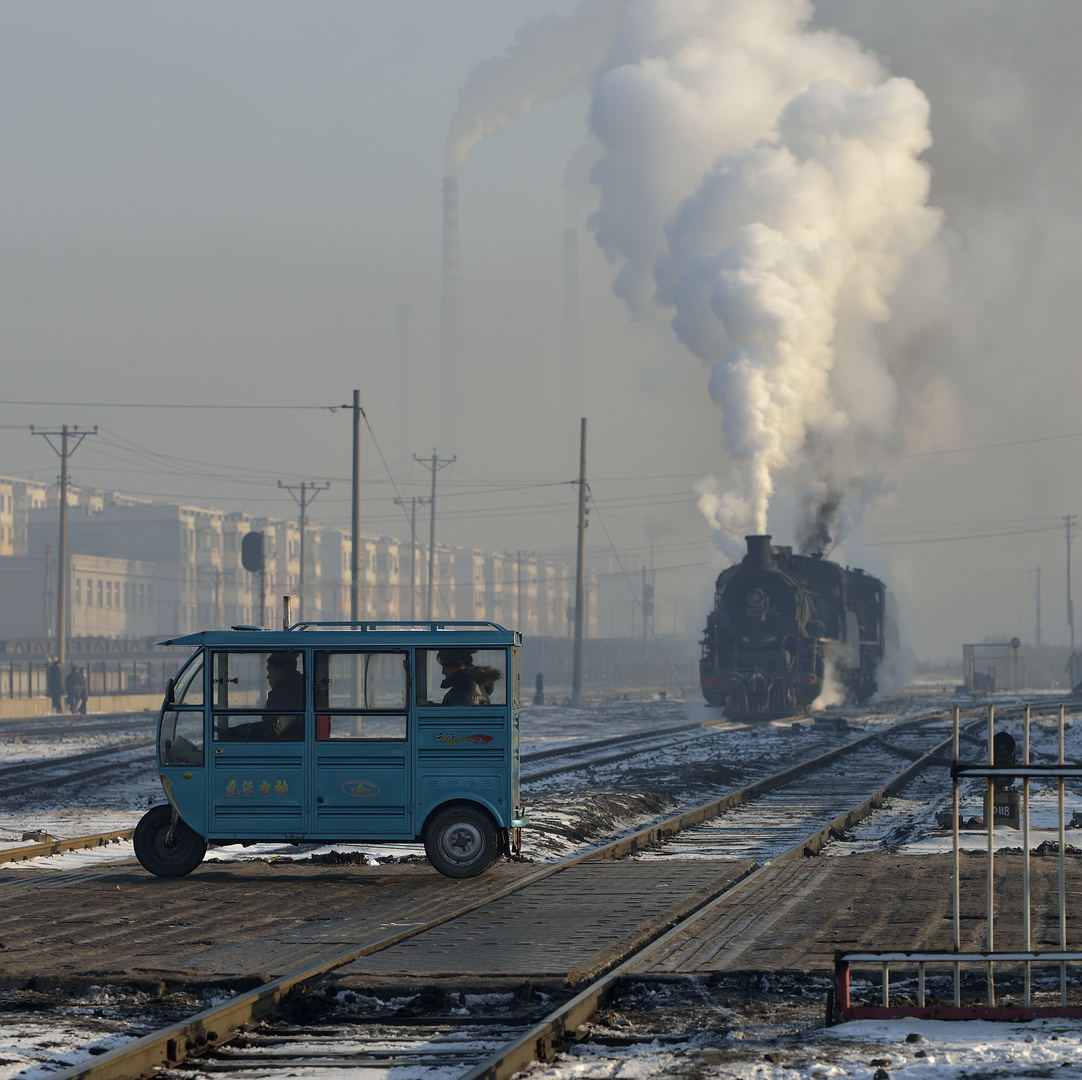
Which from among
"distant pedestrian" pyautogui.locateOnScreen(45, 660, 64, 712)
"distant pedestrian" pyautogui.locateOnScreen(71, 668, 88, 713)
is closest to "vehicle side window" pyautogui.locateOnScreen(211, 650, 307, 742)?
"distant pedestrian" pyautogui.locateOnScreen(71, 668, 88, 713)

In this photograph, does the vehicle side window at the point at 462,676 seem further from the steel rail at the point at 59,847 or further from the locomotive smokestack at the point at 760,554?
the locomotive smokestack at the point at 760,554

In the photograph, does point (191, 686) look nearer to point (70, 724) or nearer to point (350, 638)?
point (350, 638)

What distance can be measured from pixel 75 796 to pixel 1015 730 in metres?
26.8

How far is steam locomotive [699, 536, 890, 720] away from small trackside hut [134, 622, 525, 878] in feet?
107

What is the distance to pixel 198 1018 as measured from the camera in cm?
702

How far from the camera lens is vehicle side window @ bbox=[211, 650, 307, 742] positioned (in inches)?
504

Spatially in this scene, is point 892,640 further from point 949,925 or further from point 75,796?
point 949,925

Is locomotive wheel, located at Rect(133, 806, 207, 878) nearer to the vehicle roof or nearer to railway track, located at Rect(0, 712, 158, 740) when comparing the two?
the vehicle roof

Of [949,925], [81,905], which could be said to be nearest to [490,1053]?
[949,925]

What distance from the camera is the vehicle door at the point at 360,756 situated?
1273 centimetres

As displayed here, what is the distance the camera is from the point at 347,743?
12828 millimetres

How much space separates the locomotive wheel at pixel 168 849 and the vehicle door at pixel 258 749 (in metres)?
0.30

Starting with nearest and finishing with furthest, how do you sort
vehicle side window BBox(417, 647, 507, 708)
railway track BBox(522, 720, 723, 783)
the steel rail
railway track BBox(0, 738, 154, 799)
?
1. vehicle side window BBox(417, 647, 507, 708)
2. the steel rail
3. railway track BBox(0, 738, 154, 799)
4. railway track BBox(522, 720, 723, 783)

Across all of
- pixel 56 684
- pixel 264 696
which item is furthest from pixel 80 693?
pixel 264 696
